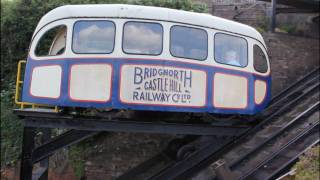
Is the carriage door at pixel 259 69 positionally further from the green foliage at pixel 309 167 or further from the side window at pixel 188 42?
the green foliage at pixel 309 167

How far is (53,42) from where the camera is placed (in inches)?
355

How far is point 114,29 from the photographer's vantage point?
8.43m

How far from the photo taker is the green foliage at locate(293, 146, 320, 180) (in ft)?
22.1

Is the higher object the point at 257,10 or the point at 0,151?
the point at 257,10

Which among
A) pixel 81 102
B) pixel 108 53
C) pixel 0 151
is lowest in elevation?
pixel 0 151

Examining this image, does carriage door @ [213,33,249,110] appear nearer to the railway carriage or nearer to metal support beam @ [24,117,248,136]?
the railway carriage

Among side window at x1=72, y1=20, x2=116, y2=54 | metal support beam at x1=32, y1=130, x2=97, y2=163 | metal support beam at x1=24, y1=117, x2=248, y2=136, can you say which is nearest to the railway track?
metal support beam at x1=24, y1=117, x2=248, y2=136

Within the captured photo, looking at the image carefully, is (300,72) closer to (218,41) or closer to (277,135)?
(277,135)

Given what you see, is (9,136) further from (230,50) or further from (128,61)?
(230,50)

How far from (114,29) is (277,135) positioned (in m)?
3.98

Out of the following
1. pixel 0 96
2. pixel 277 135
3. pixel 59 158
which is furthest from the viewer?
pixel 0 96

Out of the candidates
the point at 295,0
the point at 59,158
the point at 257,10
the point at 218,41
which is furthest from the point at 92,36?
the point at 295,0

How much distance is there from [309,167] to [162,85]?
2.83 metres

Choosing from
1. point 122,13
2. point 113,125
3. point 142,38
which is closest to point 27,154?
point 113,125
